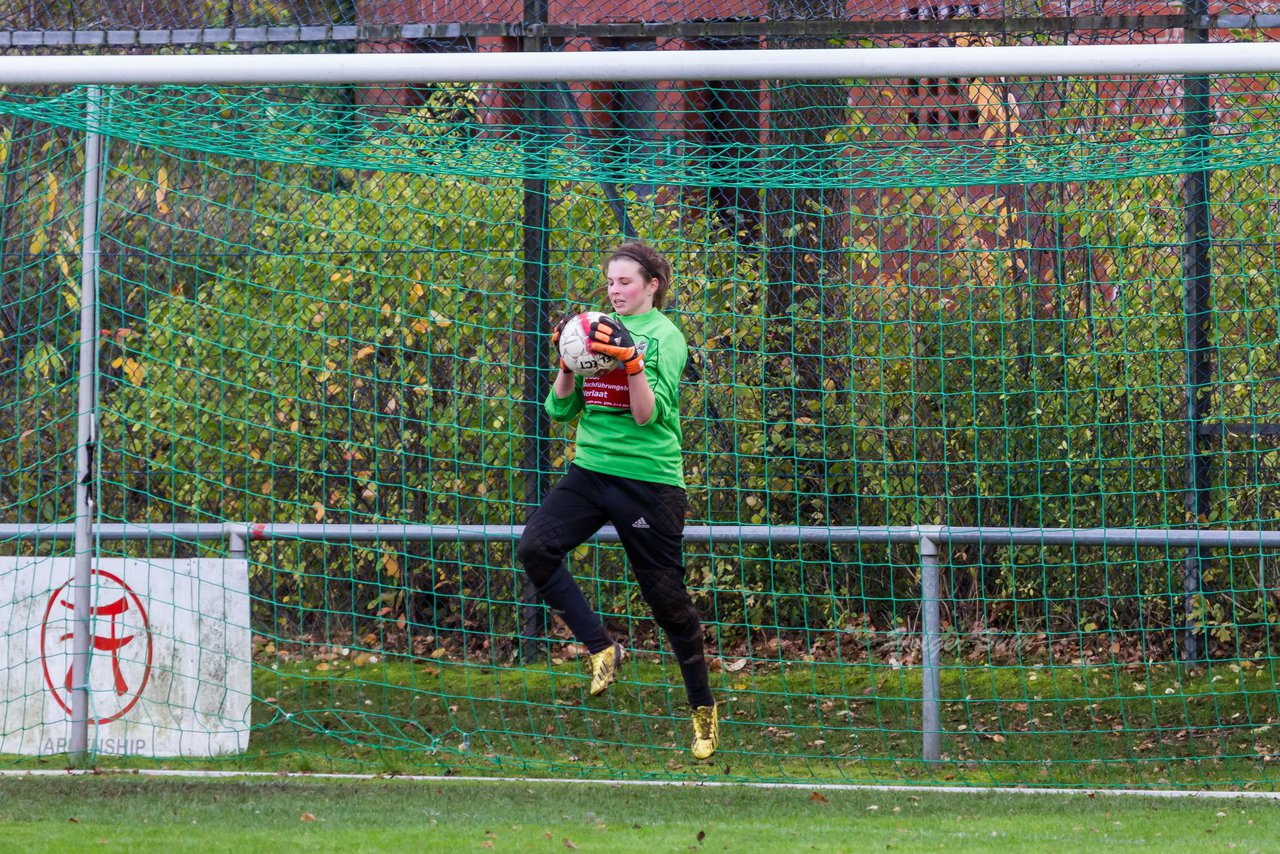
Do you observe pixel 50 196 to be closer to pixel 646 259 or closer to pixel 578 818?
pixel 646 259

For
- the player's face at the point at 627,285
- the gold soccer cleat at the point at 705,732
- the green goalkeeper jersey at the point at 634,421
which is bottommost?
the gold soccer cleat at the point at 705,732

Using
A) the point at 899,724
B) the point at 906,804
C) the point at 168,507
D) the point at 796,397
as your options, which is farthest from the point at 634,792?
the point at 168,507

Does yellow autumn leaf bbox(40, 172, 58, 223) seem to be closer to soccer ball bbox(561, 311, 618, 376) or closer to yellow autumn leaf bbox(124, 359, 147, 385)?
yellow autumn leaf bbox(124, 359, 147, 385)

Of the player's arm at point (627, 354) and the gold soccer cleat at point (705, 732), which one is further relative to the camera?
the gold soccer cleat at point (705, 732)

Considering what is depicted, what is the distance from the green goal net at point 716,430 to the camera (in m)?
5.66

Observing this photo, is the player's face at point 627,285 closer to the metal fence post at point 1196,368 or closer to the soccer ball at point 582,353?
the soccer ball at point 582,353

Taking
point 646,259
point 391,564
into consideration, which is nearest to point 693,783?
point 646,259

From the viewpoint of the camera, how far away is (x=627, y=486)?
182 inches

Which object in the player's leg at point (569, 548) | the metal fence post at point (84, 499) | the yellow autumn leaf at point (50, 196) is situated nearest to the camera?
the player's leg at point (569, 548)

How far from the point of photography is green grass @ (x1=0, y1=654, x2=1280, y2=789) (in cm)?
549

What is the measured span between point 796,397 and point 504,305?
1.49 m

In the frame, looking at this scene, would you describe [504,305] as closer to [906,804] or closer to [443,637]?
[443,637]

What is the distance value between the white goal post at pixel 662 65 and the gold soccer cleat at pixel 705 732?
6.70 feet

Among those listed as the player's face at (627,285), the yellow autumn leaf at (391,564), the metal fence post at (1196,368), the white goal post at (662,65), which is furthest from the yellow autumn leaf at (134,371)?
the metal fence post at (1196,368)
